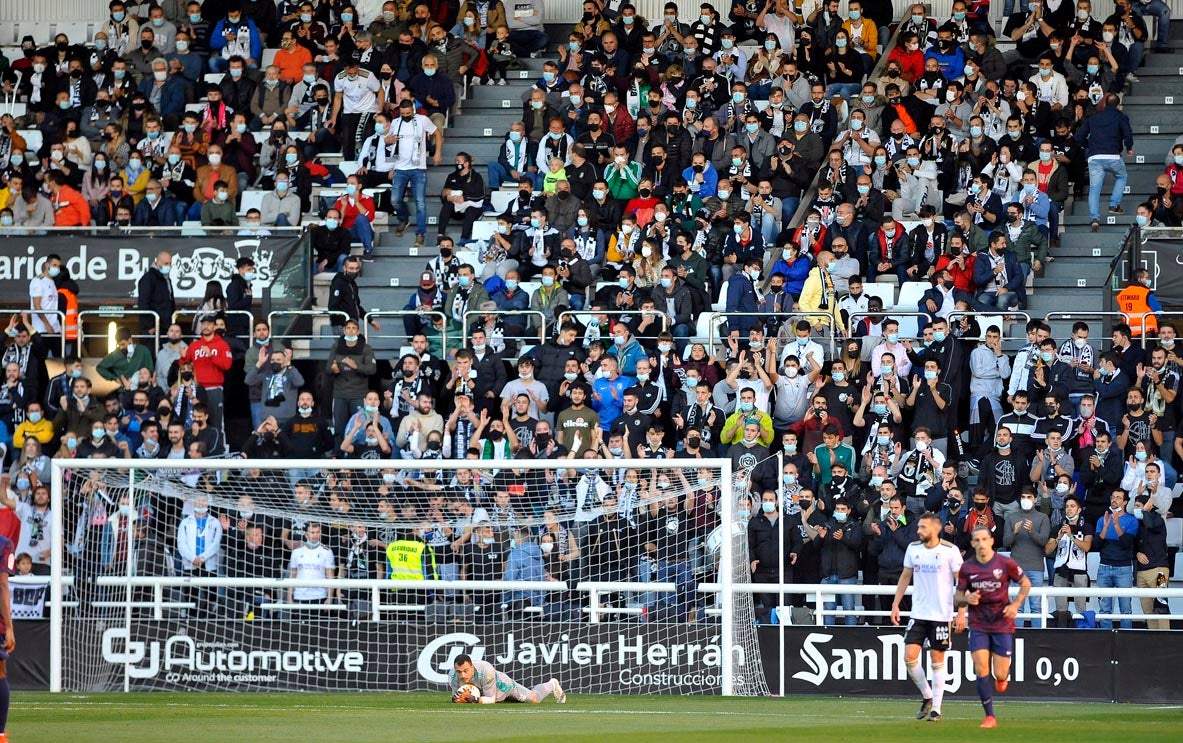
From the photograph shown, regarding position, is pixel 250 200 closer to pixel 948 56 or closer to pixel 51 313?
pixel 51 313

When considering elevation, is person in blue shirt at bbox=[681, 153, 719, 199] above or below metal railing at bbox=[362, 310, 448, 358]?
above

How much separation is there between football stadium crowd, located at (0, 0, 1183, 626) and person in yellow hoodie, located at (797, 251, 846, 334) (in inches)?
3.7

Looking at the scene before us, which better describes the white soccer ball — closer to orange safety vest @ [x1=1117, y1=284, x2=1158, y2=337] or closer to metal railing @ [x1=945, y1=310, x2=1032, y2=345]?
metal railing @ [x1=945, y1=310, x2=1032, y2=345]

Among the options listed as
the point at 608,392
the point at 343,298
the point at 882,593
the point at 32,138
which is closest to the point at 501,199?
the point at 343,298

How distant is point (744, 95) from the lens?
28203 millimetres


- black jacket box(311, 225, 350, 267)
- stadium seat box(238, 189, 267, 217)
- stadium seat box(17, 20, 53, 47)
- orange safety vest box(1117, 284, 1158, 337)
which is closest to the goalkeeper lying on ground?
orange safety vest box(1117, 284, 1158, 337)

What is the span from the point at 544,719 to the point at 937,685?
340cm

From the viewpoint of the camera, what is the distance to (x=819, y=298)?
2475 cm

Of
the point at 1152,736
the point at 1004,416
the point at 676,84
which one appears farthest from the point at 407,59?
the point at 1152,736

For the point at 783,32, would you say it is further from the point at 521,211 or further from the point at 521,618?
the point at 521,618

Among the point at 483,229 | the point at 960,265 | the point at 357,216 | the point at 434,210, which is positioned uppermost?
the point at 434,210

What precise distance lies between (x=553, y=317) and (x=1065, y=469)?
287 inches

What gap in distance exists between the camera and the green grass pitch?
14.0 m

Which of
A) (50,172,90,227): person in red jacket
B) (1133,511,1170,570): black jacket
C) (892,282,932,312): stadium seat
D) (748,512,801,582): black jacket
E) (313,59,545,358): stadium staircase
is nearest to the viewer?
(1133,511,1170,570): black jacket
